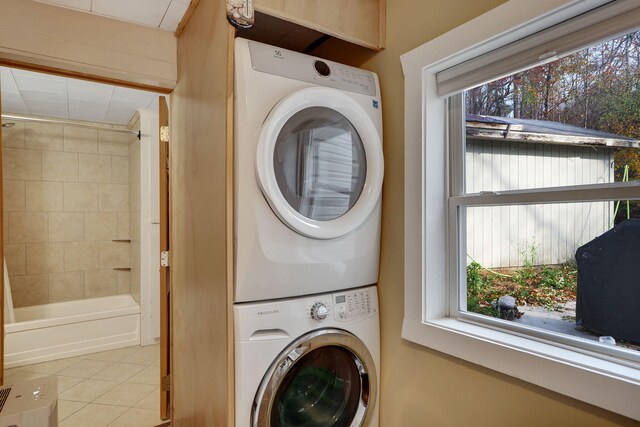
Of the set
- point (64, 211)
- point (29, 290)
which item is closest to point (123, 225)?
point (64, 211)

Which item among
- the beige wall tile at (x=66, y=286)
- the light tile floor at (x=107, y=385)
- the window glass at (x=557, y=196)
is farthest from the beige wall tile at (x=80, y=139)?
the window glass at (x=557, y=196)

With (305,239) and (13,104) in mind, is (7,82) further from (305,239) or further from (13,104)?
(305,239)

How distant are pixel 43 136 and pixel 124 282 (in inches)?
69.3

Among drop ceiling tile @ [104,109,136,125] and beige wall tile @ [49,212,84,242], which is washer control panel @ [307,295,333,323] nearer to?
drop ceiling tile @ [104,109,136,125]

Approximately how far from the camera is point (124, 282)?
13.4ft

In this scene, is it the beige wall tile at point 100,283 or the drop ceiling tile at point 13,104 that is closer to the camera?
the drop ceiling tile at point 13,104

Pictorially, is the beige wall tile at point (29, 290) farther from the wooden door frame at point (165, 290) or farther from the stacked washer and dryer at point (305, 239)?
the stacked washer and dryer at point (305, 239)

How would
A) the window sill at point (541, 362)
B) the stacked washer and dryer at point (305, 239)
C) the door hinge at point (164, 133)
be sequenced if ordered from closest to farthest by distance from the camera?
the window sill at point (541, 362), the stacked washer and dryer at point (305, 239), the door hinge at point (164, 133)

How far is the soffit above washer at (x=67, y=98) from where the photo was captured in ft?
8.42

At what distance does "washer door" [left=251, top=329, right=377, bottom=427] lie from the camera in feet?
4.13

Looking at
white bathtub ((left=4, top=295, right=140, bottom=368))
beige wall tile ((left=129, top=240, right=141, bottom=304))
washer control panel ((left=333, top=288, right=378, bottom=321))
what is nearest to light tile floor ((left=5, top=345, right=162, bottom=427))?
white bathtub ((left=4, top=295, right=140, bottom=368))

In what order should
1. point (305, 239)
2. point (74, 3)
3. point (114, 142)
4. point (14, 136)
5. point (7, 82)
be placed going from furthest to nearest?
point (114, 142) < point (14, 136) < point (7, 82) < point (74, 3) < point (305, 239)

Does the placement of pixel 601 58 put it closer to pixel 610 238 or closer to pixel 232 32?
pixel 610 238

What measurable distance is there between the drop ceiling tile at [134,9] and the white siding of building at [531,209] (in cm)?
149
